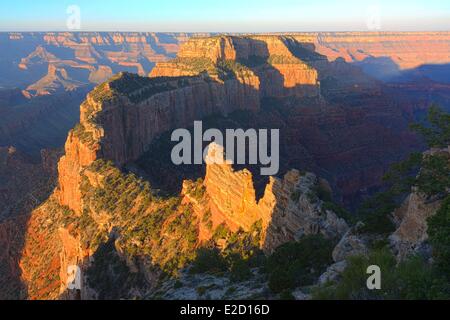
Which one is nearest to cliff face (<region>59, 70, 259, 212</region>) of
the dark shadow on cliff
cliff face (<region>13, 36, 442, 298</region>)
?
cliff face (<region>13, 36, 442, 298</region>)

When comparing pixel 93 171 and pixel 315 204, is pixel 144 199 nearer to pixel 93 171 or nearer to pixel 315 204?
pixel 93 171

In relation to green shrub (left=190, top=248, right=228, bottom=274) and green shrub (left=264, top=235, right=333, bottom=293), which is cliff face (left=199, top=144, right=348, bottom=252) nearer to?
green shrub (left=264, top=235, right=333, bottom=293)

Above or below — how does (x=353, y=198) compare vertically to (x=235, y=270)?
below

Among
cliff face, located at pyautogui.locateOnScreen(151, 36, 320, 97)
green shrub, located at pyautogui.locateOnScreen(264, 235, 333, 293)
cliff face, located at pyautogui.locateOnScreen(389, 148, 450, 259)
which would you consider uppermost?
cliff face, located at pyautogui.locateOnScreen(151, 36, 320, 97)

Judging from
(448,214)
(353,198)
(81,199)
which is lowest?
(353,198)

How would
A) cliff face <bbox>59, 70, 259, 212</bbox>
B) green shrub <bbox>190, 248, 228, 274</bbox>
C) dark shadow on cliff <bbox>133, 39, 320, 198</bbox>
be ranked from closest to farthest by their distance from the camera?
green shrub <bbox>190, 248, 228, 274</bbox>, cliff face <bbox>59, 70, 259, 212</bbox>, dark shadow on cliff <bbox>133, 39, 320, 198</bbox>

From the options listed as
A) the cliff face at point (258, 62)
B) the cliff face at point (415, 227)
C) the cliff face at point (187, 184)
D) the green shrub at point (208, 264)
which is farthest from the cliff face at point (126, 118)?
the cliff face at point (415, 227)

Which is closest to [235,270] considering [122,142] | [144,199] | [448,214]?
[448,214]

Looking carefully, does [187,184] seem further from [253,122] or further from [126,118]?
[253,122]

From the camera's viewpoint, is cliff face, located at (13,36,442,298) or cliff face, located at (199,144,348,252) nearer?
cliff face, located at (199,144,348,252)

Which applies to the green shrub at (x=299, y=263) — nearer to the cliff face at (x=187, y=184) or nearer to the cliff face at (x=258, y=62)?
the cliff face at (x=187, y=184)
